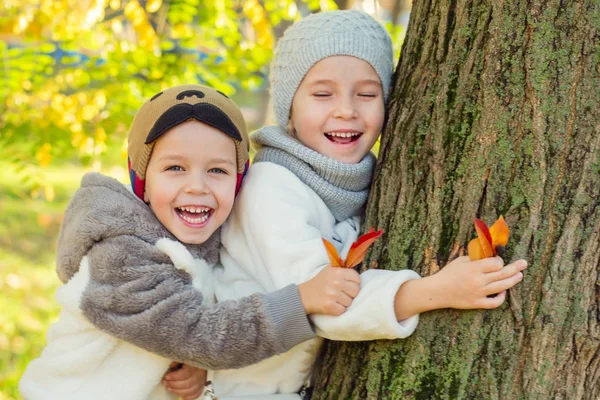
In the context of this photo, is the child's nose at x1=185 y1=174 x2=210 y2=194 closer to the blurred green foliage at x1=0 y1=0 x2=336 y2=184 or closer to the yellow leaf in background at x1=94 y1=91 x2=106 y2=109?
the blurred green foliage at x1=0 y1=0 x2=336 y2=184

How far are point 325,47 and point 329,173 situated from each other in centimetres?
42

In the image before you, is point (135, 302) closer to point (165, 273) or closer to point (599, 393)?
point (165, 273)

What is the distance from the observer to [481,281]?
179 centimetres

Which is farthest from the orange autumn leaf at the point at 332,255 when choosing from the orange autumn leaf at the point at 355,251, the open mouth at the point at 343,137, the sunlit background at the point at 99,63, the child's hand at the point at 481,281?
the sunlit background at the point at 99,63

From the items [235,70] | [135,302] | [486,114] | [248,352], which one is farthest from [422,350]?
[235,70]

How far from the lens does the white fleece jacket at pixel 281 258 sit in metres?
1.97

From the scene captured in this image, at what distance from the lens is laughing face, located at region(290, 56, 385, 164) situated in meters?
2.32

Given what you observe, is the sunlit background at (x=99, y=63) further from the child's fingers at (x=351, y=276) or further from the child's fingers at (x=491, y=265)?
the child's fingers at (x=491, y=265)

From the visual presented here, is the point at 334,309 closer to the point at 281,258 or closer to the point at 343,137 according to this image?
the point at 281,258

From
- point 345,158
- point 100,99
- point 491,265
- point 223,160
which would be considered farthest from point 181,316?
point 100,99

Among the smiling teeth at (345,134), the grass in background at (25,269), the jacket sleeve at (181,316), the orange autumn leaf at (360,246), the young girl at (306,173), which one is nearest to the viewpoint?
the orange autumn leaf at (360,246)

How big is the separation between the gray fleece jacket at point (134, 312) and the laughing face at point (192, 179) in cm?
6

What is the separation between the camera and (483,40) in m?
1.96

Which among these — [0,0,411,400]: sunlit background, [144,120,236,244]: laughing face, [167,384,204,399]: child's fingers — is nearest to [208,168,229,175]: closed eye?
[144,120,236,244]: laughing face
